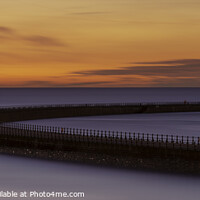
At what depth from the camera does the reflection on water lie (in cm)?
4994

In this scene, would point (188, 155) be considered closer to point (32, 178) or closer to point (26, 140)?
point (32, 178)

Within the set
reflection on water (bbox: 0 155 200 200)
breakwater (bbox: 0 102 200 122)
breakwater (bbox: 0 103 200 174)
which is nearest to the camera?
reflection on water (bbox: 0 155 200 200)

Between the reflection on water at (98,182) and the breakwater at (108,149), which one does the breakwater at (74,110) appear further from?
the reflection on water at (98,182)

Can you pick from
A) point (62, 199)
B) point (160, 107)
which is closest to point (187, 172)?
point (62, 199)

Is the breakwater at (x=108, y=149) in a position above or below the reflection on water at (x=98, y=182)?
above

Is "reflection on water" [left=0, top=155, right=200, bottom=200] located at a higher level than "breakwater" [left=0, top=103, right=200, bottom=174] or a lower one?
lower

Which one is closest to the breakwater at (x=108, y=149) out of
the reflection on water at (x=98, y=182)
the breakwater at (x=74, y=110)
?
the reflection on water at (x=98, y=182)

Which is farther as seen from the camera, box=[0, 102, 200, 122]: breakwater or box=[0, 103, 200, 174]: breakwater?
box=[0, 102, 200, 122]: breakwater

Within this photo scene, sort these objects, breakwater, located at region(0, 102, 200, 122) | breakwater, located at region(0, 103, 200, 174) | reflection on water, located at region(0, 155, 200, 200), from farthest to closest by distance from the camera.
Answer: breakwater, located at region(0, 102, 200, 122) < breakwater, located at region(0, 103, 200, 174) < reflection on water, located at region(0, 155, 200, 200)

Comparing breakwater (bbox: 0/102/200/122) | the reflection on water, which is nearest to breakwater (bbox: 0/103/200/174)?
the reflection on water

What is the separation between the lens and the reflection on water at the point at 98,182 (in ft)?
164

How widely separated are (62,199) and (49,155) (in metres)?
18.0

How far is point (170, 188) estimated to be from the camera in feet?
166

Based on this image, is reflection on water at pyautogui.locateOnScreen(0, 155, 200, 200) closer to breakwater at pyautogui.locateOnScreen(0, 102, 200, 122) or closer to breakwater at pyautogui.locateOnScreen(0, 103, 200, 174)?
breakwater at pyautogui.locateOnScreen(0, 103, 200, 174)
